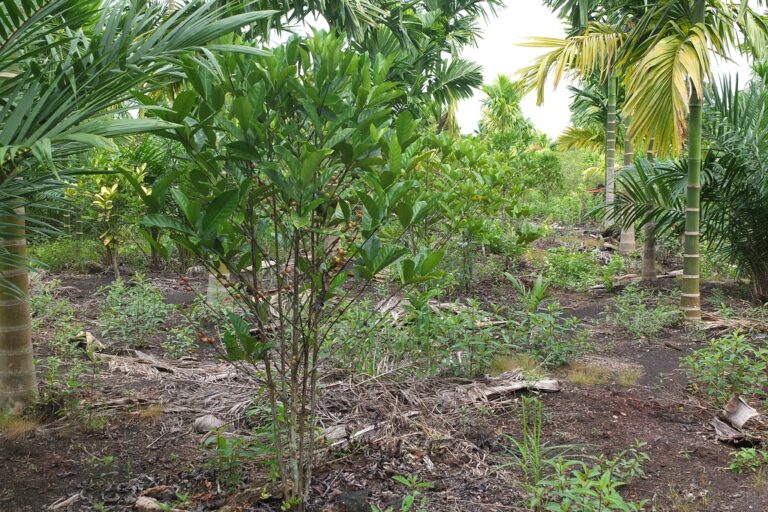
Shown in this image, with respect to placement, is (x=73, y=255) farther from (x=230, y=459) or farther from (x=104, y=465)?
(x=230, y=459)

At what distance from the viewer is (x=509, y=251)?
8.39 meters

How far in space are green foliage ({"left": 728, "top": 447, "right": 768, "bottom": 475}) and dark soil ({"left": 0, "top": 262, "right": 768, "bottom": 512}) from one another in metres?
0.05

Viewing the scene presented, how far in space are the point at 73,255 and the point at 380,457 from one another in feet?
26.9

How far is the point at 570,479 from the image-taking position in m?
2.67

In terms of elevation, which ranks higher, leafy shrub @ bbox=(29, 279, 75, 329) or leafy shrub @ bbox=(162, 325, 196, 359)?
leafy shrub @ bbox=(29, 279, 75, 329)

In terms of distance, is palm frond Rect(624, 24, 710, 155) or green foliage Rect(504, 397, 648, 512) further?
palm frond Rect(624, 24, 710, 155)

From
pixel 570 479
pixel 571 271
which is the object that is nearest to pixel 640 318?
pixel 571 271

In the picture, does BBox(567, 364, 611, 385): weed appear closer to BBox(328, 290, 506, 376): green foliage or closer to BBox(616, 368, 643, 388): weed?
BBox(616, 368, 643, 388): weed

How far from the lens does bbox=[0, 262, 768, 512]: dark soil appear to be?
114 inches

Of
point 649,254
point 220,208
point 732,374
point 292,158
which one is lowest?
point 732,374

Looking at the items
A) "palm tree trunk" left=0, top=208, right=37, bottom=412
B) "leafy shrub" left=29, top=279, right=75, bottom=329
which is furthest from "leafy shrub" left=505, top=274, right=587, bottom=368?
"leafy shrub" left=29, top=279, right=75, bottom=329

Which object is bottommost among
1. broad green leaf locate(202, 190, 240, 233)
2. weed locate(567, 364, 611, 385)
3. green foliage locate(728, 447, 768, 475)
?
green foliage locate(728, 447, 768, 475)

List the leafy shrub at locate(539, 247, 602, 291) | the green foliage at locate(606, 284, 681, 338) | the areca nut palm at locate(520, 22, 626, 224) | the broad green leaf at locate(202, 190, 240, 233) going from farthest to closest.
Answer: the leafy shrub at locate(539, 247, 602, 291) < the areca nut palm at locate(520, 22, 626, 224) < the green foliage at locate(606, 284, 681, 338) < the broad green leaf at locate(202, 190, 240, 233)

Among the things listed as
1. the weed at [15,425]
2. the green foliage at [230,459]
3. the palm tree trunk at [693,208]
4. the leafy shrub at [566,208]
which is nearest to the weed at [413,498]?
the green foliage at [230,459]
